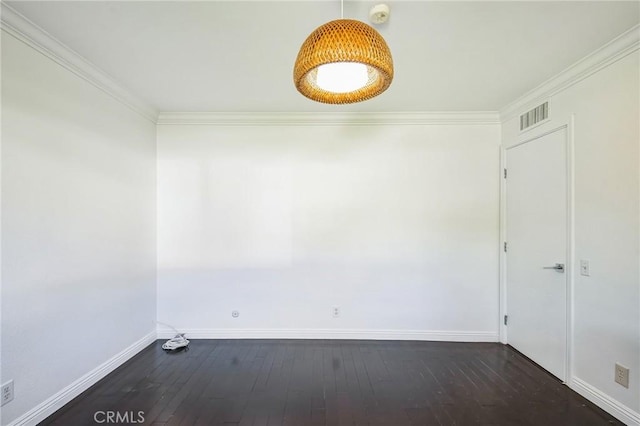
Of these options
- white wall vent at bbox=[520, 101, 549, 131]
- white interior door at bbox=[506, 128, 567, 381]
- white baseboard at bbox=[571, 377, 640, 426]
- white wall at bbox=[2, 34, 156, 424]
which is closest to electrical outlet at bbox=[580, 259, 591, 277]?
white interior door at bbox=[506, 128, 567, 381]

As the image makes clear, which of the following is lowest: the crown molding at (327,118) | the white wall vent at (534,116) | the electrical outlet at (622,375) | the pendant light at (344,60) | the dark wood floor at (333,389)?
the dark wood floor at (333,389)

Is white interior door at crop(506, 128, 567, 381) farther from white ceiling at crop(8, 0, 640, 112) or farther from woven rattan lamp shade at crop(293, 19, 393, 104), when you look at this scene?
woven rattan lamp shade at crop(293, 19, 393, 104)

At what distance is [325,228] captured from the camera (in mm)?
3025

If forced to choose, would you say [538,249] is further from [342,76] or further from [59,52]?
[59,52]

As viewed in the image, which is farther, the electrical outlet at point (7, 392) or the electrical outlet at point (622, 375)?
the electrical outlet at point (622, 375)

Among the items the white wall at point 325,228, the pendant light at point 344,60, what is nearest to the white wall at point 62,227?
the white wall at point 325,228

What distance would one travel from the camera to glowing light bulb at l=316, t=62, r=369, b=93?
1262 mm

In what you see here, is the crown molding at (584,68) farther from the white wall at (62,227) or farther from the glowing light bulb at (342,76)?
the white wall at (62,227)

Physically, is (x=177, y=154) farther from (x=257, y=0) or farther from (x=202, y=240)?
(x=257, y=0)

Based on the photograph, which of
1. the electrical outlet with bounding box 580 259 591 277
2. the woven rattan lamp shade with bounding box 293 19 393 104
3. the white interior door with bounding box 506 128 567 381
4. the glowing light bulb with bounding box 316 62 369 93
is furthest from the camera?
the white interior door with bounding box 506 128 567 381

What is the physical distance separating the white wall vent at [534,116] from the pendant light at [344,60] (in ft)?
6.74

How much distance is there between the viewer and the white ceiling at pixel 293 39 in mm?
1548

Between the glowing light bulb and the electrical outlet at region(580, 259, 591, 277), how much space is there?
2160 millimetres

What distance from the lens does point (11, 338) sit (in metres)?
1.61
